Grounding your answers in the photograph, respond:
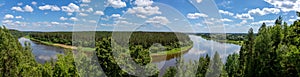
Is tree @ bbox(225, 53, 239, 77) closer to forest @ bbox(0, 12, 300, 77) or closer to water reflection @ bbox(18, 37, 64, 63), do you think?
forest @ bbox(0, 12, 300, 77)

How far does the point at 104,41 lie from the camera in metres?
20.6

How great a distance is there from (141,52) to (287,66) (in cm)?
876

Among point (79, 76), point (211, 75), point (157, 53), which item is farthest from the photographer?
point (211, 75)

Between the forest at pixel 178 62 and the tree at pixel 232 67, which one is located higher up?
the forest at pixel 178 62

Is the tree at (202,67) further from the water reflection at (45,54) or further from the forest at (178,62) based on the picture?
the water reflection at (45,54)

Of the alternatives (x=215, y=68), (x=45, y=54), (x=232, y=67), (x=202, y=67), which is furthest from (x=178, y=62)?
(x=45, y=54)

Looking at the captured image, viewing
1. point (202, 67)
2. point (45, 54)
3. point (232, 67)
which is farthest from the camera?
point (45, 54)

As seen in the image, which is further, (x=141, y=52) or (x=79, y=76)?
(x=141, y=52)

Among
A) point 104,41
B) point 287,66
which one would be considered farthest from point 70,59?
point 287,66

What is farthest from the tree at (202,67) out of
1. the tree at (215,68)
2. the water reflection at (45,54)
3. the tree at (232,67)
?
the water reflection at (45,54)

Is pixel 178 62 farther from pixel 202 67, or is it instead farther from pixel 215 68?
pixel 215 68

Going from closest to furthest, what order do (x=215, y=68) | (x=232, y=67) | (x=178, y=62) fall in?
(x=178, y=62) < (x=215, y=68) < (x=232, y=67)

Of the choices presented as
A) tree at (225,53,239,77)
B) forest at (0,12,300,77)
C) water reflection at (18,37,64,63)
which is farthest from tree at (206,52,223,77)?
water reflection at (18,37,64,63)

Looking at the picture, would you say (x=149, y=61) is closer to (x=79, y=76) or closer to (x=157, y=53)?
(x=157, y=53)
